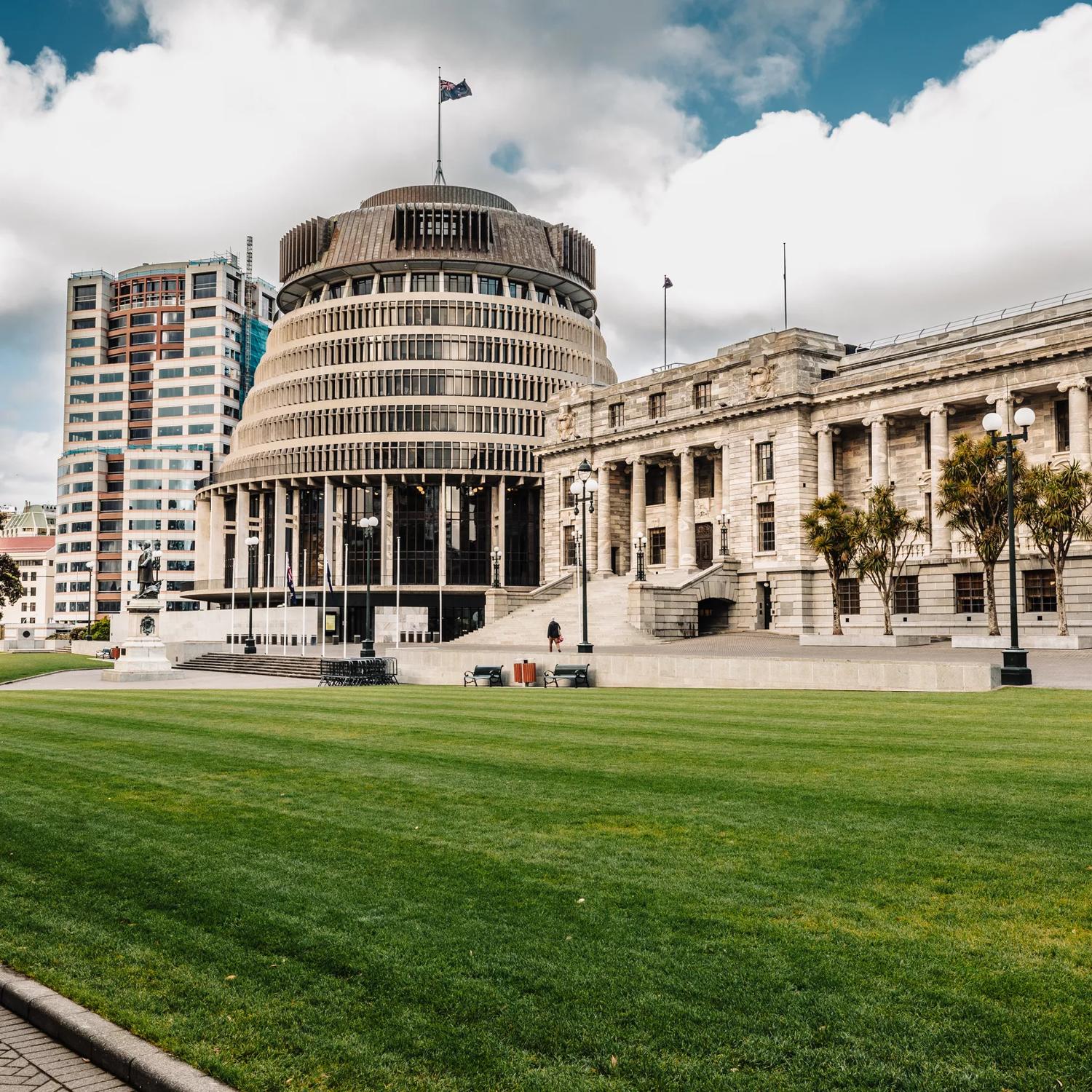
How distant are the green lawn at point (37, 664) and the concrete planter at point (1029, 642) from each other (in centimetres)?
4834

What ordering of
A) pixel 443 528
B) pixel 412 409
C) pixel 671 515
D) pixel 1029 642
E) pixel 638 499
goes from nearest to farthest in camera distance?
1. pixel 1029 642
2. pixel 638 499
3. pixel 671 515
4. pixel 412 409
5. pixel 443 528

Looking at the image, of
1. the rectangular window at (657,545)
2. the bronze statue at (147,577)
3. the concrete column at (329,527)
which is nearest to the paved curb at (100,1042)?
the bronze statue at (147,577)

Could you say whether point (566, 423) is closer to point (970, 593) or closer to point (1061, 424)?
point (970, 593)

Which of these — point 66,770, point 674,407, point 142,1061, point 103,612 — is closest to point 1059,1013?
point 142,1061

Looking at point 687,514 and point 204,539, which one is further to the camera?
point 204,539

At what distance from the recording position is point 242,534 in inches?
4247

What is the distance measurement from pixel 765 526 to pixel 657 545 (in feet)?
40.9

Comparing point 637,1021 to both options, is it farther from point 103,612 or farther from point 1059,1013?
point 103,612

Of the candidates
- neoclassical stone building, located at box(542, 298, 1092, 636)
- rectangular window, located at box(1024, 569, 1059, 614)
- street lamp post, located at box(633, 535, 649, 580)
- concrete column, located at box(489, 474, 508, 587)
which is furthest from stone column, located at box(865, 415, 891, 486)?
concrete column, located at box(489, 474, 508, 587)

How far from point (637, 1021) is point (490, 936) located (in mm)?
1623

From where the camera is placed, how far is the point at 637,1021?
5.88m

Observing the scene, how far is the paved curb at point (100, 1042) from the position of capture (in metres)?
5.50

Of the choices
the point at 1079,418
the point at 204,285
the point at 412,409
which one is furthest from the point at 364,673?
the point at 204,285

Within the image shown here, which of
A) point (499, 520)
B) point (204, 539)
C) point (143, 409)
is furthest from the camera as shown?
point (143, 409)
